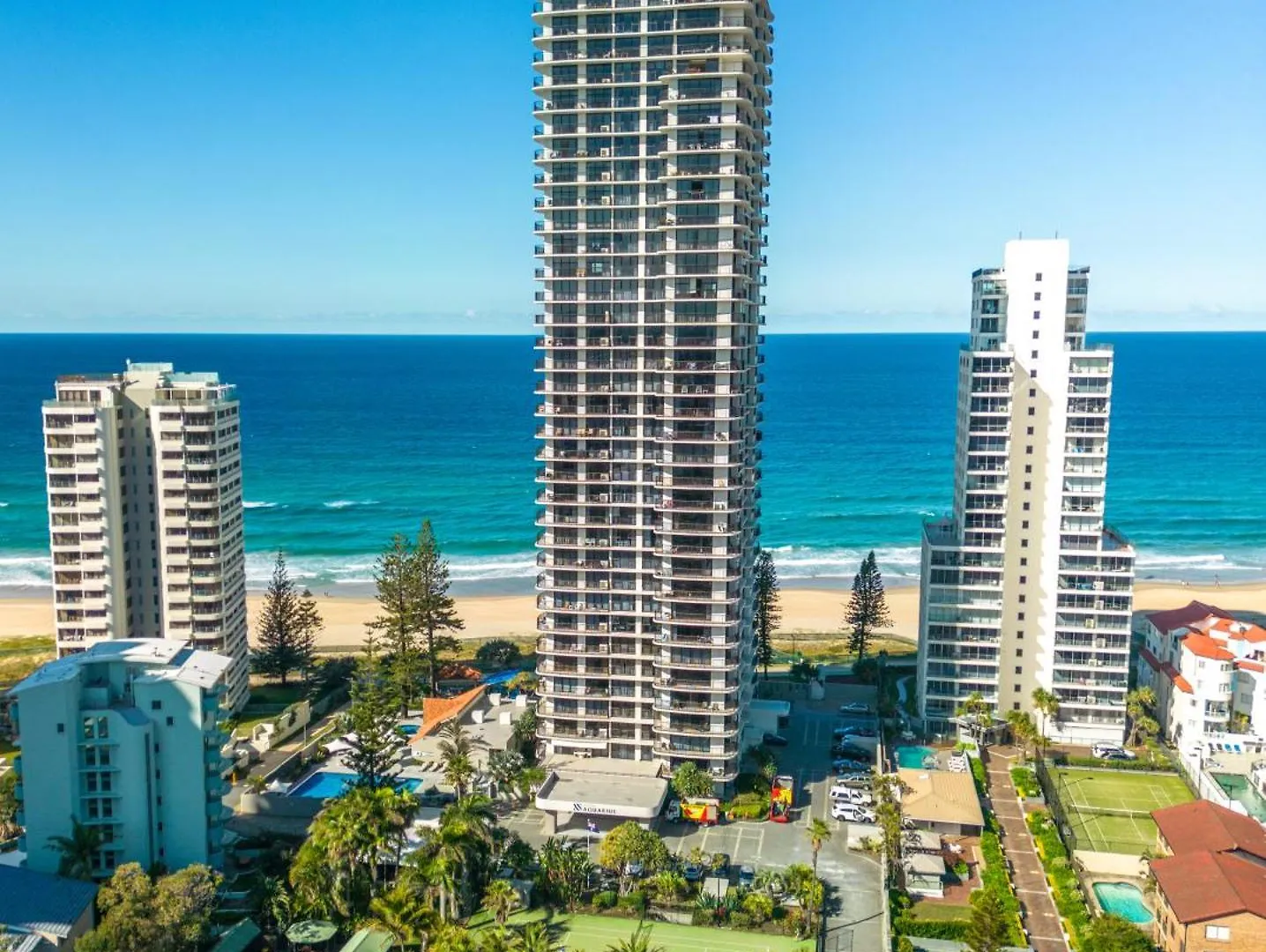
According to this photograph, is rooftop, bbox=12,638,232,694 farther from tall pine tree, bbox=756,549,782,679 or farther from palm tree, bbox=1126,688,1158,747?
palm tree, bbox=1126,688,1158,747

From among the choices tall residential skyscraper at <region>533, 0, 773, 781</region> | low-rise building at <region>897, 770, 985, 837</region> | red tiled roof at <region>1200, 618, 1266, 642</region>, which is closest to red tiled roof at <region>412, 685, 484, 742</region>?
tall residential skyscraper at <region>533, 0, 773, 781</region>

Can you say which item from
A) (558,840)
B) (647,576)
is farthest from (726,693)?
(558,840)

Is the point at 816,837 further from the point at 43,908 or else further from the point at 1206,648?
the point at 43,908

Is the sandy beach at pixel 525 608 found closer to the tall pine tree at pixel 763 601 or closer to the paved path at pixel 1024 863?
the tall pine tree at pixel 763 601

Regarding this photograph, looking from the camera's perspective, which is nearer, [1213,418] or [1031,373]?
[1031,373]

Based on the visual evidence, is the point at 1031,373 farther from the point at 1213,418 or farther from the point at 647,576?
the point at 1213,418

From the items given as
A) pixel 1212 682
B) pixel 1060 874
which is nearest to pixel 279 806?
pixel 1060 874
